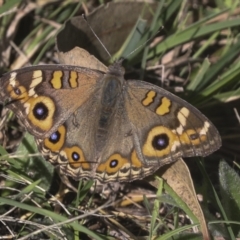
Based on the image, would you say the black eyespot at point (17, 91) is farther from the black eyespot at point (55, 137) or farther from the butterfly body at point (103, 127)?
the black eyespot at point (55, 137)

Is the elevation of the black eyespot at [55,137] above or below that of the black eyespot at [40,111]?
below

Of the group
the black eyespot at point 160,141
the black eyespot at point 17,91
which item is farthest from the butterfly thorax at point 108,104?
the black eyespot at point 17,91

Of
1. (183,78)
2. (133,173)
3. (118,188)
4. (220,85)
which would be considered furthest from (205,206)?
(183,78)

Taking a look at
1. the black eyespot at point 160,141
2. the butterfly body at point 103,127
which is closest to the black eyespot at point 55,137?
the butterfly body at point 103,127

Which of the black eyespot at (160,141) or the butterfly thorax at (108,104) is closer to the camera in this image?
the black eyespot at (160,141)

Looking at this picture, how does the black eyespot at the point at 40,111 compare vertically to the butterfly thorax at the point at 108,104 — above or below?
above

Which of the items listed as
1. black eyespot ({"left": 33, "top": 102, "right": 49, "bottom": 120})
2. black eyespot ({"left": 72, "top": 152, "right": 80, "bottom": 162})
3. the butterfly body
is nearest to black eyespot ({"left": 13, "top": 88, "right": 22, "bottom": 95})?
the butterfly body

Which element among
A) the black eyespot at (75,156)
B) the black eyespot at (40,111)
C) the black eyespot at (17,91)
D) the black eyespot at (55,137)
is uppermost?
the black eyespot at (17,91)

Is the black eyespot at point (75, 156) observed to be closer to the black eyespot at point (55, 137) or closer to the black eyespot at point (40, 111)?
the black eyespot at point (55, 137)
